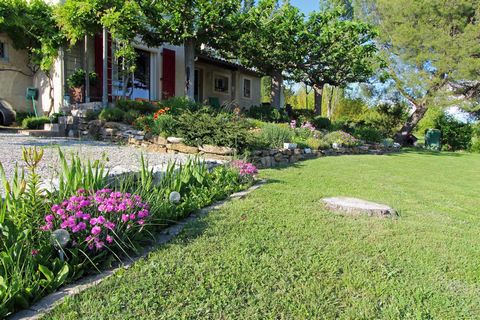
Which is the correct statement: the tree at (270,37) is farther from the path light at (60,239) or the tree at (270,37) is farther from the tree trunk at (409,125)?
the tree trunk at (409,125)

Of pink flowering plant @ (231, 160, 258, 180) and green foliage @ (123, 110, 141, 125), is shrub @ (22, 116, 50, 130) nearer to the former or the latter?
green foliage @ (123, 110, 141, 125)

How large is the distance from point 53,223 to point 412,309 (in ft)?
7.81

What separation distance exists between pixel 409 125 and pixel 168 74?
13.5m

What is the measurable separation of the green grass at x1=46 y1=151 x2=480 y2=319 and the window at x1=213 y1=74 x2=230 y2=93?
1391 centimetres

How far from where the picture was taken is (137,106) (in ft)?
30.1

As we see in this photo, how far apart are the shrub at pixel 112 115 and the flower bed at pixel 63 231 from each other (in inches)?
228

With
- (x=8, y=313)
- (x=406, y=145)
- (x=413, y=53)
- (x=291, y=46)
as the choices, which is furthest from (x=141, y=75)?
(x=406, y=145)

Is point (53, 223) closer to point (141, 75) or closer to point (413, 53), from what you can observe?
point (141, 75)

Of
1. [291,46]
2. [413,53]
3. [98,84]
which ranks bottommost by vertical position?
[98,84]

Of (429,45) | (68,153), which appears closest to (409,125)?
(429,45)

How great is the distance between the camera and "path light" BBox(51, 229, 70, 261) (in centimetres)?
220

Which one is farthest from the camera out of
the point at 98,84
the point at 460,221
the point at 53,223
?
the point at 98,84

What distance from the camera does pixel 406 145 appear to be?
1955 cm

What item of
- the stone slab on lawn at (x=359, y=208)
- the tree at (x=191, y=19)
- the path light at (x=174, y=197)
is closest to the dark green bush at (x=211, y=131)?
the stone slab on lawn at (x=359, y=208)
